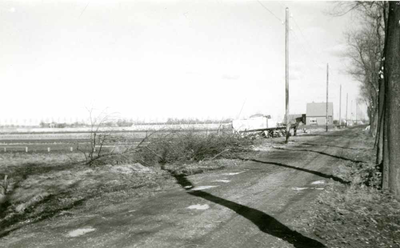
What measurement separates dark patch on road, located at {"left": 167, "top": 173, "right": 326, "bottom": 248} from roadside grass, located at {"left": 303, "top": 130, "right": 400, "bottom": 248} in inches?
12.3

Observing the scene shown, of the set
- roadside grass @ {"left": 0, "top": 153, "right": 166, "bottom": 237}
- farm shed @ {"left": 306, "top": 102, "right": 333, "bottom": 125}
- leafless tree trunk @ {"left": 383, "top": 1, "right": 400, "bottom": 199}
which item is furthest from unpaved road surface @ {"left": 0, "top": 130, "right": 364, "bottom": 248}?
farm shed @ {"left": 306, "top": 102, "right": 333, "bottom": 125}

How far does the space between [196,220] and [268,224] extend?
1.34 m

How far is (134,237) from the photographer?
5.60 meters

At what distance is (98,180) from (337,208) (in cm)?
789

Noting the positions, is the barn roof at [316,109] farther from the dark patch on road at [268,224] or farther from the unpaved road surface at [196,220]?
the dark patch on road at [268,224]

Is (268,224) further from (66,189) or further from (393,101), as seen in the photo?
(66,189)

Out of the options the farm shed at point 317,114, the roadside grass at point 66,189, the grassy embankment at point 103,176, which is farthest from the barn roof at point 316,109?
the roadside grass at point 66,189

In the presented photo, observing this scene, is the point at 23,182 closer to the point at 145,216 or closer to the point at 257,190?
the point at 145,216

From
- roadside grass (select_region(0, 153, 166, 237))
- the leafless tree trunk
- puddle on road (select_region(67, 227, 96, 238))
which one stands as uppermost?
the leafless tree trunk

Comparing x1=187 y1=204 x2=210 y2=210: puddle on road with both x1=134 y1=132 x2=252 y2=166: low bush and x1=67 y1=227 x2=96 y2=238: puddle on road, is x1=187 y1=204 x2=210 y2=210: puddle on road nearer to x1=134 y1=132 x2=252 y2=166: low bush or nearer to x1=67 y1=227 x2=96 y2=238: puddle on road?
x1=67 y1=227 x2=96 y2=238: puddle on road

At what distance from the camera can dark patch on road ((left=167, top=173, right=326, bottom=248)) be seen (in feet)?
17.4

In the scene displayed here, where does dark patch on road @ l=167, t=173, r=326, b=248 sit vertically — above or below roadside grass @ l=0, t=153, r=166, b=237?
above

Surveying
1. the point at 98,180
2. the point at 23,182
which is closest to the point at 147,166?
the point at 98,180

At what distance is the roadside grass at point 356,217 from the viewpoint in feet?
17.5
